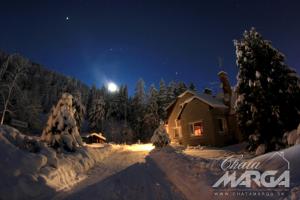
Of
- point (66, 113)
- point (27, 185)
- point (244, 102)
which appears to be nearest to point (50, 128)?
point (66, 113)

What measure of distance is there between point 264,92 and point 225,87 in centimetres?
1366

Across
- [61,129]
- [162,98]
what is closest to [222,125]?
[61,129]

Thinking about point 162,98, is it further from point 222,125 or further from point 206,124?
point 222,125

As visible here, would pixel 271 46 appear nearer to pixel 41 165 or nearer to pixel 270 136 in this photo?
pixel 270 136

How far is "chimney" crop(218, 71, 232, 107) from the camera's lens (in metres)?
31.5

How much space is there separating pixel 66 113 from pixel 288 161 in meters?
12.2

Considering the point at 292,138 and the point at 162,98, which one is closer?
the point at 292,138

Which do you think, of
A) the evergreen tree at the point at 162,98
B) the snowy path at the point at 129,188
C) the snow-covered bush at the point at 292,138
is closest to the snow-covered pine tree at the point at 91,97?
the evergreen tree at the point at 162,98

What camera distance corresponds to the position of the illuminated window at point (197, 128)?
99.7 feet

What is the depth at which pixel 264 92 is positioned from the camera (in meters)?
18.8

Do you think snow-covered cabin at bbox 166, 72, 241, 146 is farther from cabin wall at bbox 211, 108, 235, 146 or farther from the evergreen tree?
the evergreen tree

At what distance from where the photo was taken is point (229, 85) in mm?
32656

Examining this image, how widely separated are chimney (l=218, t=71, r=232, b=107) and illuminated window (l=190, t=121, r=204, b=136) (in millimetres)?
4855

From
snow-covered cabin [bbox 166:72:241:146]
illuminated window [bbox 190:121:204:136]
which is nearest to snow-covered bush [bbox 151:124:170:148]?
snow-covered cabin [bbox 166:72:241:146]
